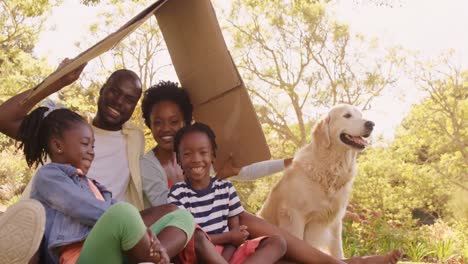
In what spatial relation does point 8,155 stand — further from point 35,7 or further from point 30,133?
point 30,133

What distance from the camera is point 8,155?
16.3 m

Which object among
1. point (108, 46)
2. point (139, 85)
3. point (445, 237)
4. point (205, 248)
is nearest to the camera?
point (205, 248)

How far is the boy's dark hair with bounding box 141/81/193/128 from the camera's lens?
11.8ft

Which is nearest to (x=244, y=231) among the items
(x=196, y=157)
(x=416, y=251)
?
(x=196, y=157)

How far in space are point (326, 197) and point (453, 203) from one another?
9234mm

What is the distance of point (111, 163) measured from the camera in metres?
3.37

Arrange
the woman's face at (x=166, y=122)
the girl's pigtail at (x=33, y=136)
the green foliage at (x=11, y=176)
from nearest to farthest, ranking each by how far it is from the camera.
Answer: the girl's pigtail at (x=33, y=136) → the woman's face at (x=166, y=122) → the green foliage at (x=11, y=176)

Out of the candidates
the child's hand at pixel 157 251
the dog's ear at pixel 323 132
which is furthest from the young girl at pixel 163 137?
the dog's ear at pixel 323 132

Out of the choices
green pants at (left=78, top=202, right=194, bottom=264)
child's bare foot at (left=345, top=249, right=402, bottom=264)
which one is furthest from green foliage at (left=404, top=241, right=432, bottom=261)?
green pants at (left=78, top=202, right=194, bottom=264)

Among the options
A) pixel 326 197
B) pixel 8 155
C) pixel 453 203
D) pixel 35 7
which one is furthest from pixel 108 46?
pixel 8 155

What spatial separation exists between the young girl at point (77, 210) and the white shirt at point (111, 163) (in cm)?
66

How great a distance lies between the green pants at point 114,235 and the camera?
2.08 meters

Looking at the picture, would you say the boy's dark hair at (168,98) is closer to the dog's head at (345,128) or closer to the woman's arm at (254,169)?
the woman's arm at (254,169)

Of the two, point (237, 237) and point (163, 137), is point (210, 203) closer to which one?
point (237, 237)
